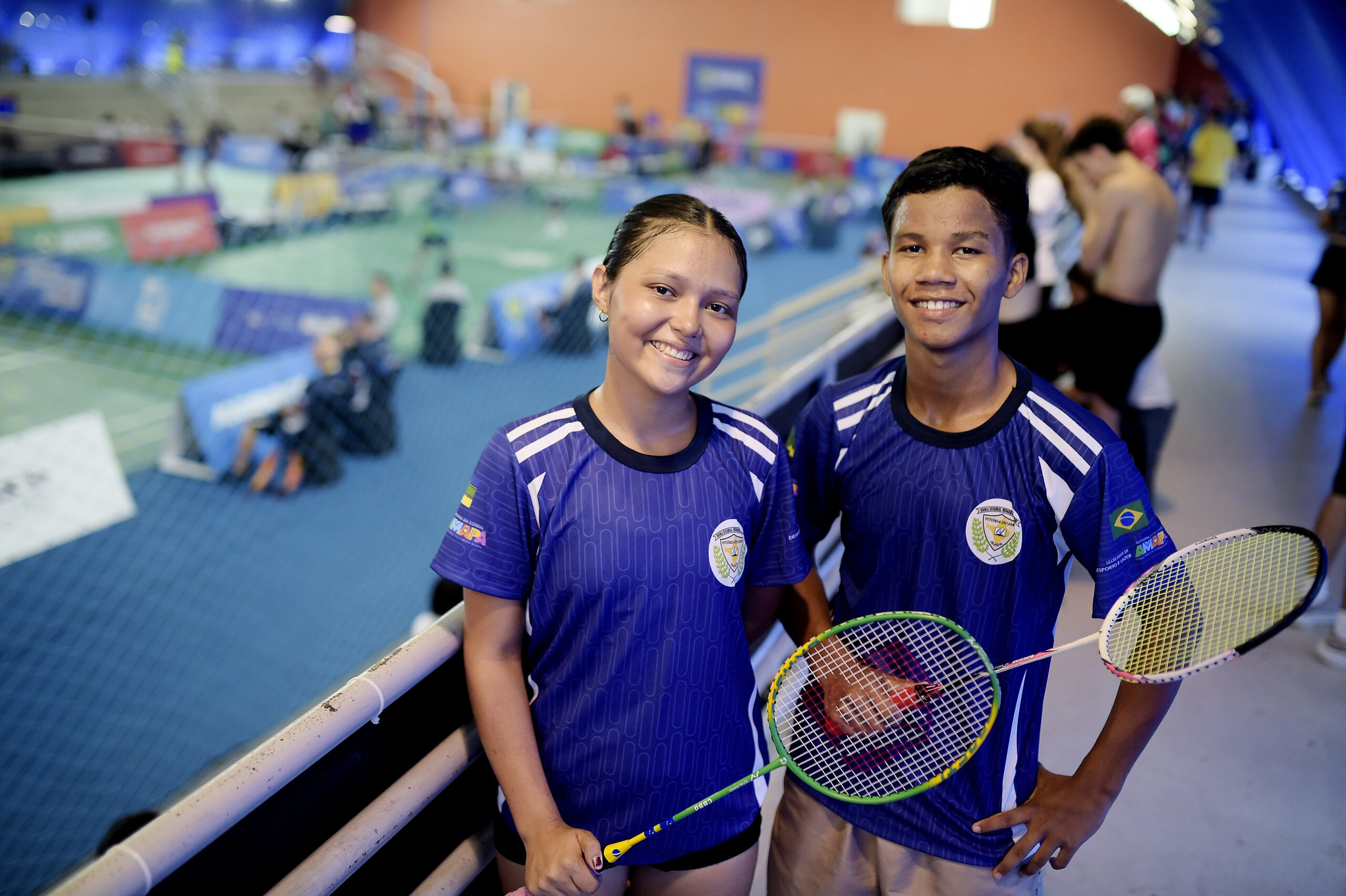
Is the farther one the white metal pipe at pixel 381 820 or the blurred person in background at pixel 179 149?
the blurred person in background at pixel 179 149

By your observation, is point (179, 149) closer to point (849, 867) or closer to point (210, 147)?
point (210, 147)

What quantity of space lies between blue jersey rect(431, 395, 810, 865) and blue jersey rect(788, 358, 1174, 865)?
265 mm

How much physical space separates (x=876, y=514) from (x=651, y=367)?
0.51m

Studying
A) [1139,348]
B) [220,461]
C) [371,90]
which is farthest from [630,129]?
[1139,348]

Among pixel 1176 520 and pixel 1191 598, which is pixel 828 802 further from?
pixel 1176 520

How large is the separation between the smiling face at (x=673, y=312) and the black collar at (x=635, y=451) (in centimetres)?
9

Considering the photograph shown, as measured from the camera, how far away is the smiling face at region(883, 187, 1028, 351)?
155cm

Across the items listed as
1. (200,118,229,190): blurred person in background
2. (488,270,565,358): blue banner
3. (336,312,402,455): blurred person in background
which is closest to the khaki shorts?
(336,312,402,455): blurred person in background

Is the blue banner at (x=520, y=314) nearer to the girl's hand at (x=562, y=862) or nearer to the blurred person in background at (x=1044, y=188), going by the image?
the blurred person in background at (x=1044, y=188)

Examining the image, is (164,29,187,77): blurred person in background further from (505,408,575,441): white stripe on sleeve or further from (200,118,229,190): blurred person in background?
(505,408,575,441): white stripe on sleeve

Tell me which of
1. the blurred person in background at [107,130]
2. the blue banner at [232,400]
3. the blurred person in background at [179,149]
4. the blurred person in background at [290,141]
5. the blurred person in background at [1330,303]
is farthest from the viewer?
the blurred person in background at [290,141]

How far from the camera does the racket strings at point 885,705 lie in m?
1.58

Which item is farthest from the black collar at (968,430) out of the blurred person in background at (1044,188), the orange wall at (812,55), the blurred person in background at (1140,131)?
the orange wall at (812,55)

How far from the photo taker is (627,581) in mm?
1468
